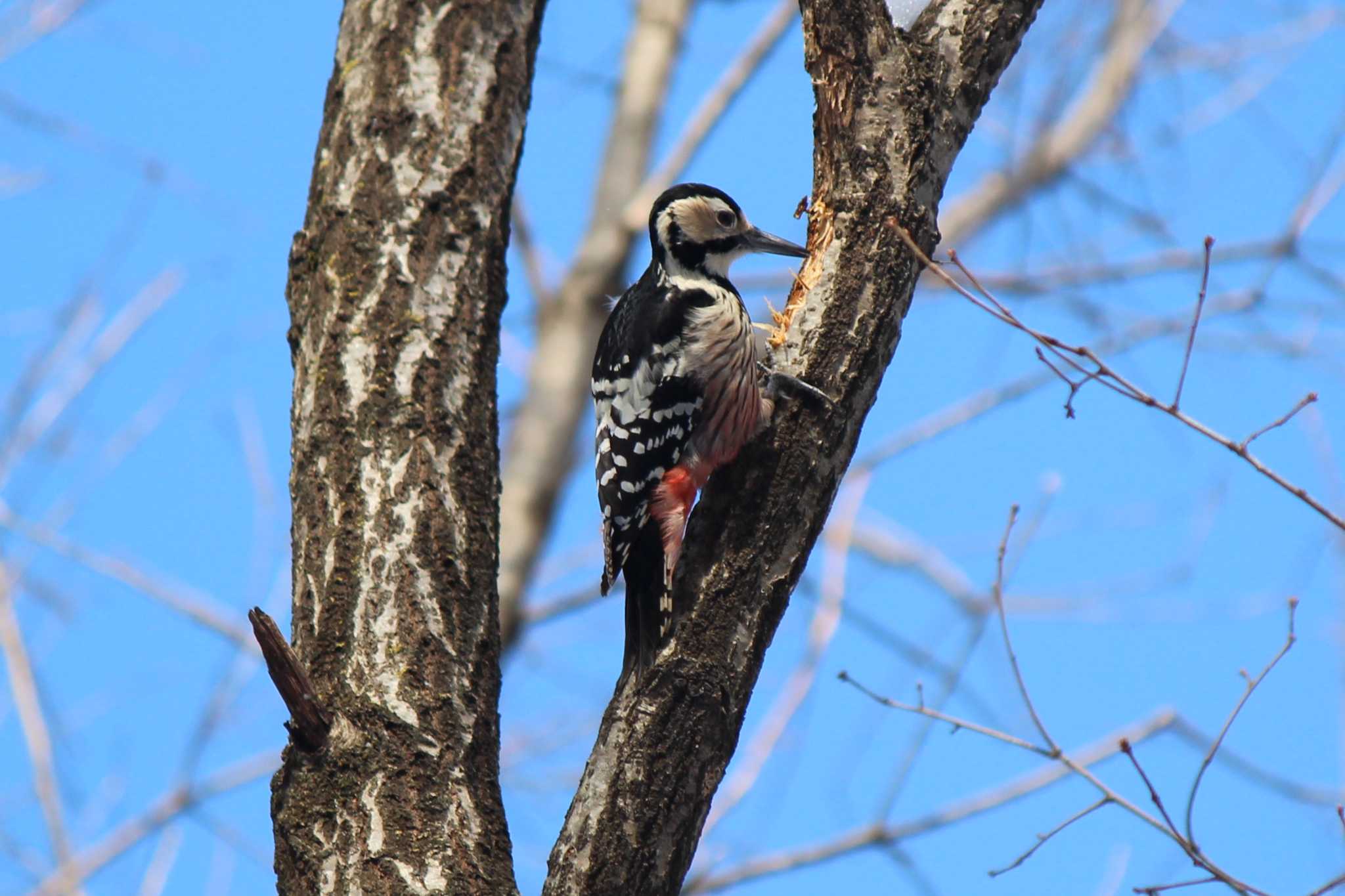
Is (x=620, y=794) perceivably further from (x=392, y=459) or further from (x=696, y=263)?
(x=696, y=263)

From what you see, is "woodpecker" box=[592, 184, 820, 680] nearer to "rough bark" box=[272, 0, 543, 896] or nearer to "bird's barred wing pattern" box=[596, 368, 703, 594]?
"bird's barred wing pattern" box=[596, 368, 703, 594]

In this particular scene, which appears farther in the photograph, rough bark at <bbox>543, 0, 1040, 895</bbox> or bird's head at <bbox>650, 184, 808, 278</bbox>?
bird's head at <bbox>650, 184, 808, 278</bbox>

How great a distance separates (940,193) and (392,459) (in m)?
1.53

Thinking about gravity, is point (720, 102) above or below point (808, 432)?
above

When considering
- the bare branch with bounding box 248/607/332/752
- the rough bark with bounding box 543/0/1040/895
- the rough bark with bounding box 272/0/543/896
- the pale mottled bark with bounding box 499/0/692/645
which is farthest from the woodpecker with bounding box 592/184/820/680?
the pale mottled bark with bounding box 499/0/692/645

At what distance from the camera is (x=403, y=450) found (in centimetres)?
346

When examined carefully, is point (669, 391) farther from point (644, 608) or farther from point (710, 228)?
point (644, 608)

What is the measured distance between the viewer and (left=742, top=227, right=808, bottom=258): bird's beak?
471 cm

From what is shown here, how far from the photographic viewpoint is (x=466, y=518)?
11.2 feet

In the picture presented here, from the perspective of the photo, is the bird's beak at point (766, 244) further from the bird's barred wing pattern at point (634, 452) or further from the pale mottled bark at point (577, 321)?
the pale mottled bark at point (577, 321)

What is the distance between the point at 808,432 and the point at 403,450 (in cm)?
99

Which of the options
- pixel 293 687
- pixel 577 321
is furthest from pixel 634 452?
pixel 577 321

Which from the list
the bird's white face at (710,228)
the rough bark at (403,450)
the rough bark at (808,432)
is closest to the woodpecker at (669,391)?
the bird's white face at (710,228)

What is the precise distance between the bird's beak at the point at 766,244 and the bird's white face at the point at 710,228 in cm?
2
